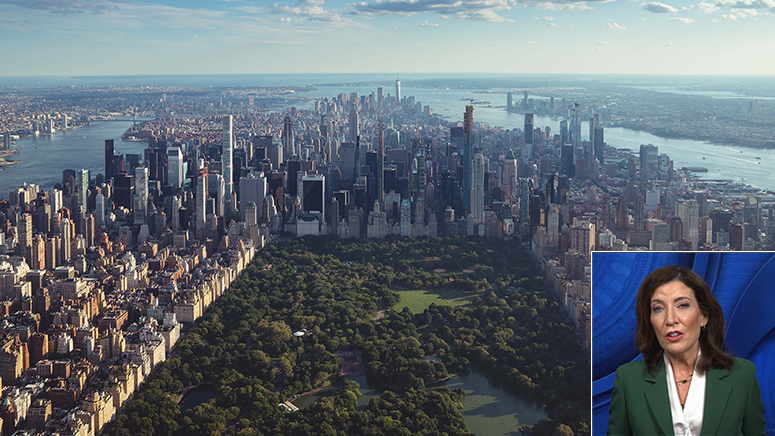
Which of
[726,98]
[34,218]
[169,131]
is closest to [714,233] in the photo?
[726,98]

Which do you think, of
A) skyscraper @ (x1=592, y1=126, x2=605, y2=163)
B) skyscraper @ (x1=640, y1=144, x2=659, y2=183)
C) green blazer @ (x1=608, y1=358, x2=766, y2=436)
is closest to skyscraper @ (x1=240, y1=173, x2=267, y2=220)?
skyscraper @ (x1=592, y1=126, x2=605, y2=163)

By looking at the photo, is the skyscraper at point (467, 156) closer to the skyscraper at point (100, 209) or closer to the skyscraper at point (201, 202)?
the skyscraper at point (201, 202)

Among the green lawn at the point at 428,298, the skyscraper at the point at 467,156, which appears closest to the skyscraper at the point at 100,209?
the green lawn at the point at 428,298

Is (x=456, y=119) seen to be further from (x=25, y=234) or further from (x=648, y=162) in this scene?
(x=25, y=234)

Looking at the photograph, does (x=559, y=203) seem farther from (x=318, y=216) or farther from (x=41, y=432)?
(x=41, y=432)

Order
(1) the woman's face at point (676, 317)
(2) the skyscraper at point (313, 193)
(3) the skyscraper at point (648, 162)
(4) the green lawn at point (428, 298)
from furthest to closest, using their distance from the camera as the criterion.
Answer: (2) the skyscraper at point (313, 193) → (3) the skyscraper at point (648, 162) → (4) the green lawn at point (428, 298) → (1) the woman's face at point (676, 317)

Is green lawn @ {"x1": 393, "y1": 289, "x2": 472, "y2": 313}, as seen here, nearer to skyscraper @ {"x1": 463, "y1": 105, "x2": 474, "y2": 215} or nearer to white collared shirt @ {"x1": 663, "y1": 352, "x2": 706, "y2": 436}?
skyscraper @ {"x1": 463, "y1": 105, "x2": 474, "y2": 215}

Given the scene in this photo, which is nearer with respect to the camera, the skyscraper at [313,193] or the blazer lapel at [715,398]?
the blazer lapel at [715,398]
